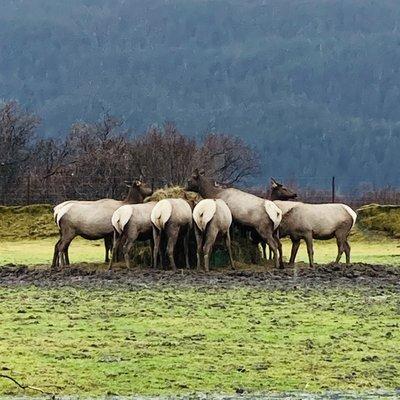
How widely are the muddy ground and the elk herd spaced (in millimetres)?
642

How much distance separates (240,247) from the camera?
2536 centimetres

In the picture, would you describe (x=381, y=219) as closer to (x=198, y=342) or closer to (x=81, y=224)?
(x=81, y=224)

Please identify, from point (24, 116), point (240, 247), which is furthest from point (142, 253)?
point (24, 116)

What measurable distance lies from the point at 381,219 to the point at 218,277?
67.2ft

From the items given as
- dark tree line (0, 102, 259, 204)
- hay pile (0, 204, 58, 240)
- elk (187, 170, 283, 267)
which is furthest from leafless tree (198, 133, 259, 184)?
elk (187, 170, 283, 267)

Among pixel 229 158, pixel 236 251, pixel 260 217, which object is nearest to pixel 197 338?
pixel 260 217

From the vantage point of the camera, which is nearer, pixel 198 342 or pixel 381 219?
pixel 198 342

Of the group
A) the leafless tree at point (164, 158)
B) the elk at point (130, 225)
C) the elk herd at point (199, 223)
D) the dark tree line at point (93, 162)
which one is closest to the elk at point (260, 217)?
the elk herd at point (199, 223)

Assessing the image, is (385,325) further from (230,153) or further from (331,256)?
(230,153)

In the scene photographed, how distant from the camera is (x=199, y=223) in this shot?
78.5 ft

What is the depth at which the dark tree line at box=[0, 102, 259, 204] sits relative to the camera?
61.8 meters

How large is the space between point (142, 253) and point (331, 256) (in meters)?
8.02

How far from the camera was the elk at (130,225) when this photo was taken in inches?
950

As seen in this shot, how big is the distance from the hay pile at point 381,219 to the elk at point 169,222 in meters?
17.5
